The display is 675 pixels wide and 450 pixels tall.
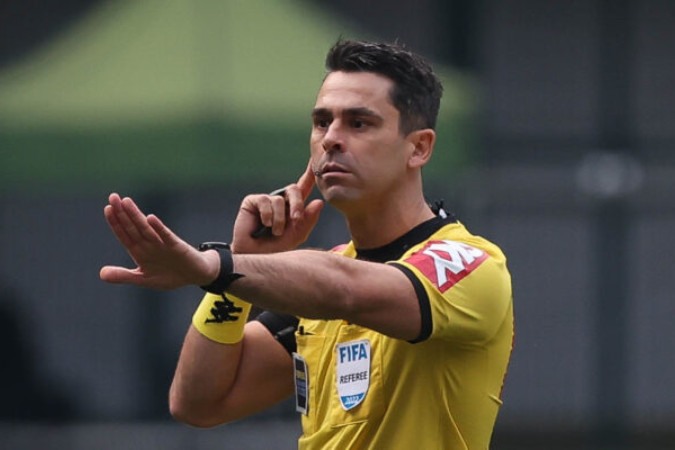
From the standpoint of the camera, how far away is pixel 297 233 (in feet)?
16.7

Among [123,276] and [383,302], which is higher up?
[123,276]

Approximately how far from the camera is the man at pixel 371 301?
438 centimetres

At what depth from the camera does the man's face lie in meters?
4.73

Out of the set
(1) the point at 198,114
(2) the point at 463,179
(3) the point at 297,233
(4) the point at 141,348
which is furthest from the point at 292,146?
(3) the point at 297,233

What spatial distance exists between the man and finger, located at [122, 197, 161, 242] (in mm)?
271

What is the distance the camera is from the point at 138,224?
12.8 ft

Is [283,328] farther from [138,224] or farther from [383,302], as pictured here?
[138,224]

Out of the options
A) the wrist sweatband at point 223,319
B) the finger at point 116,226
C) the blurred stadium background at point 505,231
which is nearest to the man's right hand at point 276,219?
the wrist sweatband at point 223,319

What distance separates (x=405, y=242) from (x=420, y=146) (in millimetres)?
267

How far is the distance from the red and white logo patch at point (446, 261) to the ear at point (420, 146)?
0.85ft

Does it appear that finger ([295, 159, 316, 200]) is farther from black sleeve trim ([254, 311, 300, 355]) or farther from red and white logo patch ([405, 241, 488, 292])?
red and white logo patch ([405, 241, 488, 292])

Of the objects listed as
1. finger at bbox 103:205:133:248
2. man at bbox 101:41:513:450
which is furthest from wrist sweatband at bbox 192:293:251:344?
finger at bbox 103:205:133:248

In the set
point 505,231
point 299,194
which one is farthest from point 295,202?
point 505,231

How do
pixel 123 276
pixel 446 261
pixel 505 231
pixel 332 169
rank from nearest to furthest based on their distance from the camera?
pixel 123 276, pixel 446 261, pixel 332 169, pixel 505 231
